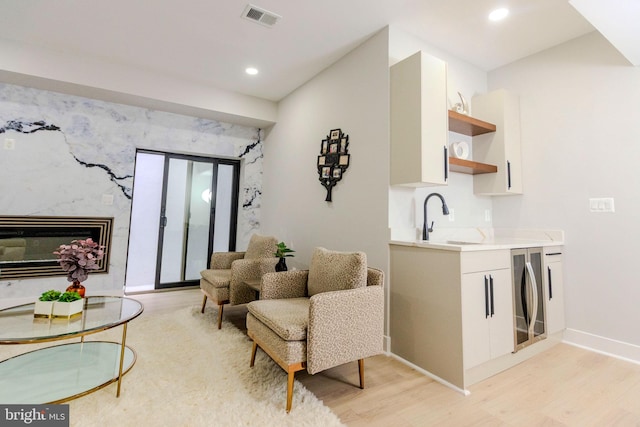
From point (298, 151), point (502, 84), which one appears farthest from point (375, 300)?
point (502, 84)

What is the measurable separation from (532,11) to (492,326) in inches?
98.6

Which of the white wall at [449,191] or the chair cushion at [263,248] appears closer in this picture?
the white wall at [449,191]

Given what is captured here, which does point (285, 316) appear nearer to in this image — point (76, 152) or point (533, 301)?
point (533, 301)

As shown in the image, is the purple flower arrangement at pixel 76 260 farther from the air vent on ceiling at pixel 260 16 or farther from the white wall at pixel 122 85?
the white wall at pixel 122 85

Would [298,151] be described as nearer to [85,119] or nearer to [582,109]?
[85,119]

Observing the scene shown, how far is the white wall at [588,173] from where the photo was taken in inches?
94.9

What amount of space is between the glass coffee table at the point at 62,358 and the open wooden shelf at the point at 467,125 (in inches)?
116

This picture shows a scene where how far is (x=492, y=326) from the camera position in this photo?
6.73 ft

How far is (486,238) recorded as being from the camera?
10.4 ft

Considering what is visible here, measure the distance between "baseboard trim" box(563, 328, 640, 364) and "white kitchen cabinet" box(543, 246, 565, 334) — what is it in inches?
4.2

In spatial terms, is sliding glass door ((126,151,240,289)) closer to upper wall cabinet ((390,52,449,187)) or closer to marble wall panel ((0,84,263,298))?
marble wall panel ((0,84,263,298))

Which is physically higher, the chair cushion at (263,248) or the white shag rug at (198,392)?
the chair cushion at (263,248)

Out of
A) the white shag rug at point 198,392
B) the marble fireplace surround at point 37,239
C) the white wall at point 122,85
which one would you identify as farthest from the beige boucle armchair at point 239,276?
the white wall at point 122,85

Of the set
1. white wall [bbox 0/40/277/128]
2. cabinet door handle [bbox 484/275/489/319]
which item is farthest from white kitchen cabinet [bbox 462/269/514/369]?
white wall [bbox 0/40/277/128]
